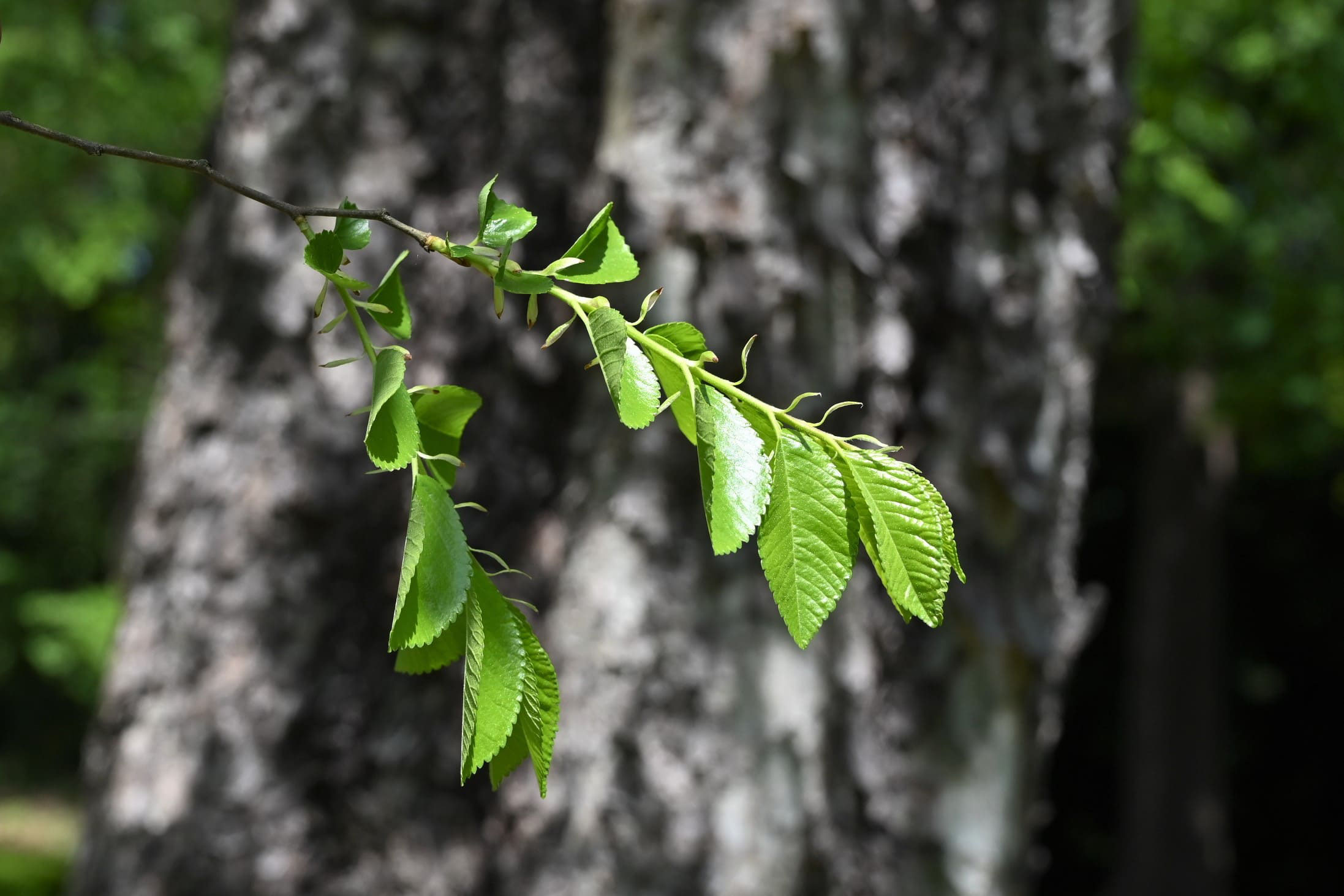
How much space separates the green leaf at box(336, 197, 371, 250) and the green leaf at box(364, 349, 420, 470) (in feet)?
0.26

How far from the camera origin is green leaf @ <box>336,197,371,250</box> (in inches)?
20.5

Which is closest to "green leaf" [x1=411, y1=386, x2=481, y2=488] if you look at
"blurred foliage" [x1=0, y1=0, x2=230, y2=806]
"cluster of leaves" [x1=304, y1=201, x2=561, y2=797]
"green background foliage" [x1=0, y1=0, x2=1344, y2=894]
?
"cluster of leaves" [x1=304, y1=201, x2=561, y2=797]

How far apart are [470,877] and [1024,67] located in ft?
4.83

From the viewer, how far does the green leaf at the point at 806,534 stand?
17.8 inches

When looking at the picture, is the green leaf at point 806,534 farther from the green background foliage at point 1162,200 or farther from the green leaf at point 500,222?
the green background foliage at point 1162,200

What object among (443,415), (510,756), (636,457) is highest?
(443,415)

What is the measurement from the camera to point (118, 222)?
532 cm

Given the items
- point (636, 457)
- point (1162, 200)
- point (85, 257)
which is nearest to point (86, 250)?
point (85, 257)

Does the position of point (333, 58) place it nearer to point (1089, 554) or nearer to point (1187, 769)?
point (1187, 769)

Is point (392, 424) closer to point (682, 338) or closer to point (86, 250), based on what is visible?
point (682, 338)

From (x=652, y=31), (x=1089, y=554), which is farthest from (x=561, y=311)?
(x=1089, y=554)

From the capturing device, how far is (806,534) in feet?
1.50

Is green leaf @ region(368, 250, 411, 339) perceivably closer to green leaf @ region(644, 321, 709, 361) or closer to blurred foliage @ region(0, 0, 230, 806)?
green leaf @ region(644, 321, 709, 361)

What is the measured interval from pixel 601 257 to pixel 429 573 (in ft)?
0.50
